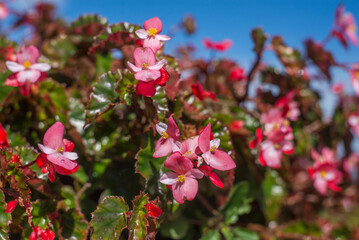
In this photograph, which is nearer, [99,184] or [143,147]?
[143,147]

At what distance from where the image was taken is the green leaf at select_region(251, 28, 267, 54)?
0.97 m

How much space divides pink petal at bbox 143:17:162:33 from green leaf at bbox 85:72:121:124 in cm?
11

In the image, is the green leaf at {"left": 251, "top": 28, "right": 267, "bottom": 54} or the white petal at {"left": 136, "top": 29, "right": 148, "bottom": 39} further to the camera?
the green leaf at {"left": 251, "top": 28, "right": 267, "bottom": 54}

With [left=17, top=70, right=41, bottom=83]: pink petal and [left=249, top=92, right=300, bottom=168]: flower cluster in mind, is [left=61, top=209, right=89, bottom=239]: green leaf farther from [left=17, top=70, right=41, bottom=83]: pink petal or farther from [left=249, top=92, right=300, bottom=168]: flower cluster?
[left=249, top=92, right=300, bottom=168]: flower cluster

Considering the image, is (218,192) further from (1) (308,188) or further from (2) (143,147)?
(1) (308,188)

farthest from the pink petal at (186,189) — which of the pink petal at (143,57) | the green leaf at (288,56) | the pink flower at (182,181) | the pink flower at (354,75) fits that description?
the pink flower at (354,75)

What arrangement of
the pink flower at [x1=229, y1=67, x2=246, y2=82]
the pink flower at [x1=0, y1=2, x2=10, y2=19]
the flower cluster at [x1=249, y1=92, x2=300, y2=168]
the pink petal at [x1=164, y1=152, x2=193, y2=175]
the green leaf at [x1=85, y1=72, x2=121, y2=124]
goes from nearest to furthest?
the pink petal at [x1=164, y1=152, x2=193, y2=175] → the green leaf at [x1=85, y1=72, x2=121, y2=124] → the flower cluster at [x1=249, y1=92, x2=300, y2=168] → the pink flower at [x1=229, y1=67, x2=246, y2=82] → the pink flower at [x1=0, y1=2, x2=10, y2=19]

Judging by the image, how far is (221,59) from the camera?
51.0 inches

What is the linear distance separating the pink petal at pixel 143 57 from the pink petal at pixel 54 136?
167mm

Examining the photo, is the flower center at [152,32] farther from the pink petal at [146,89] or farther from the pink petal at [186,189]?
the pink petal at [186,189]

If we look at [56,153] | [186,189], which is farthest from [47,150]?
[186,189]

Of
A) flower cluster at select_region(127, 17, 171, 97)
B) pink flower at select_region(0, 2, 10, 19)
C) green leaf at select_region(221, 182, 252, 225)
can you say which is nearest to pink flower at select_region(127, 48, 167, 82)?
flower cluster at select_region(127, 17, 171, 97)

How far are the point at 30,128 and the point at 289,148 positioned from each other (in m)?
0.66

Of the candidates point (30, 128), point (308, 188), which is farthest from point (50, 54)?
point (308, 188)
